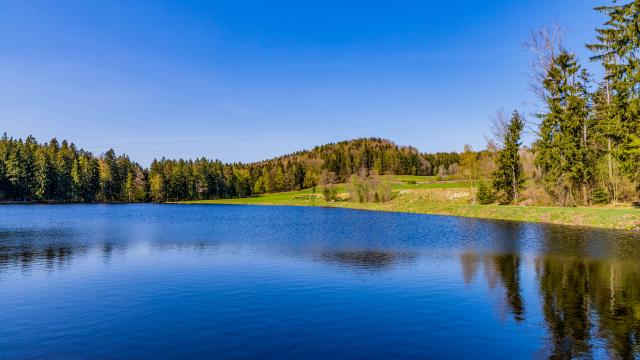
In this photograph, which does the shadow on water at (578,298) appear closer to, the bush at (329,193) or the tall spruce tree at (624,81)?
the tall spruce tree at (624,81)

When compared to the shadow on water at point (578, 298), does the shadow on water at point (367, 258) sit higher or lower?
higher

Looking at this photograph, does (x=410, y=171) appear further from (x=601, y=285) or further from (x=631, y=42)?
(x=601, y=285)

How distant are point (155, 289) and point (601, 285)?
20.1 meters

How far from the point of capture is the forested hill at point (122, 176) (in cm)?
12600

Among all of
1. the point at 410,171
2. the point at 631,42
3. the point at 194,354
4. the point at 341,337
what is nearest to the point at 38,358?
the point at 194,354

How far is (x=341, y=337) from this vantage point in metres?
12.4

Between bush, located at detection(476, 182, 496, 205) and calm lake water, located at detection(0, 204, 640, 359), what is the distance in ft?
129

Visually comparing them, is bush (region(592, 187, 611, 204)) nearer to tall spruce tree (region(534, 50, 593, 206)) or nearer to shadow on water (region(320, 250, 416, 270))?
tall spruce tree (region(534, 50, 593, 206))

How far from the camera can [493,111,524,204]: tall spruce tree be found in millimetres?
69000

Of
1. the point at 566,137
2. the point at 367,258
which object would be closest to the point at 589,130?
the point at 566,137

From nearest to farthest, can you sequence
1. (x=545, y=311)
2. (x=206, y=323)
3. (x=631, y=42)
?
(x=206, y=323)
(x=545, y=311)
(x=631, y=42)

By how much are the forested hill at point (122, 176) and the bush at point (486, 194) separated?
120ft

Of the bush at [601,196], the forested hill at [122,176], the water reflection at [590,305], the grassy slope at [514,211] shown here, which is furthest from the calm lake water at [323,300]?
the forested hill at [122,176]

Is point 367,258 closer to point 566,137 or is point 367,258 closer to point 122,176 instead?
point 566,137
